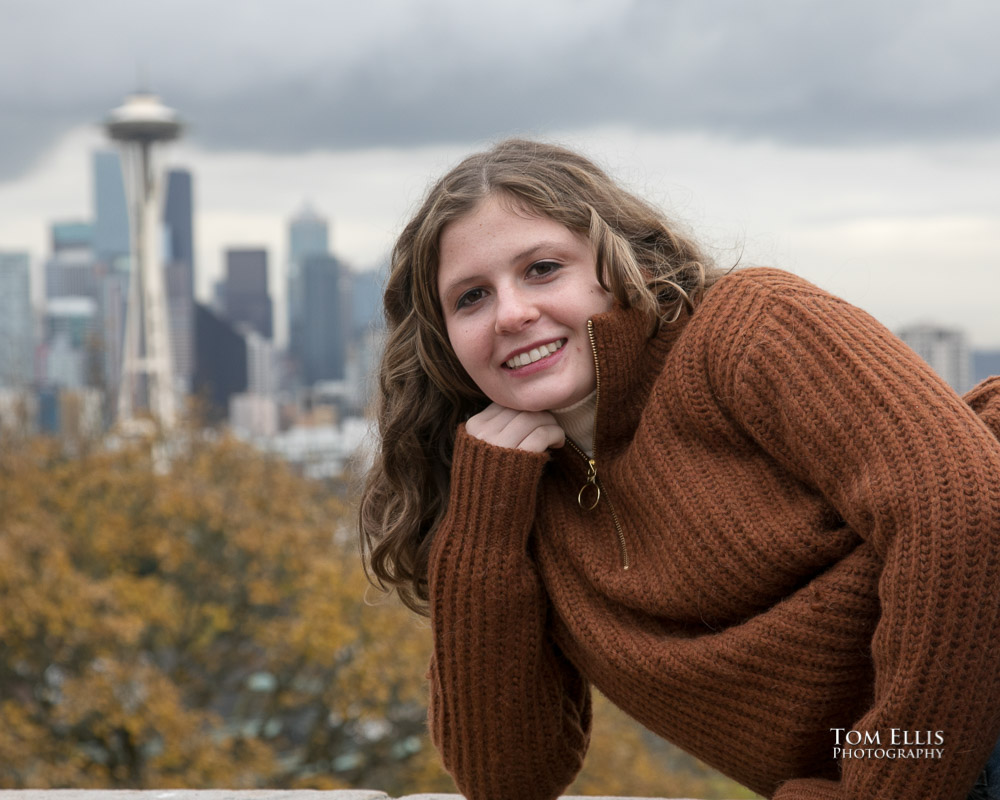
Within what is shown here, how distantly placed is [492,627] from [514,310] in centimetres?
61

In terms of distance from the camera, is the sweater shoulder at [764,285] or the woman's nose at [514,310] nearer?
the sweater shoulder at [764,285]

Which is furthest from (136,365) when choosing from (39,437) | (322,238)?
(39,437)

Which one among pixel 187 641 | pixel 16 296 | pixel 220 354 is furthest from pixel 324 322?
pixel 187 641

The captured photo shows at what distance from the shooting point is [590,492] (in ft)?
7.54

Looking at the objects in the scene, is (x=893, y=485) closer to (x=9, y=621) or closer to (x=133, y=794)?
(x=133, y=794)

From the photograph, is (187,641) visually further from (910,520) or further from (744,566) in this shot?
(910,520)

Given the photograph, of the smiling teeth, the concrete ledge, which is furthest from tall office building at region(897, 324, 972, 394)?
the concrete ledge

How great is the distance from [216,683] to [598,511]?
10328mm

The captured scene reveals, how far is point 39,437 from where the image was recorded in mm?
14859

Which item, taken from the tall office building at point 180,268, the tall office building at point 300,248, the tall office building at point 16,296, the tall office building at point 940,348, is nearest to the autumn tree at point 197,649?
the tall office building at point 940,348

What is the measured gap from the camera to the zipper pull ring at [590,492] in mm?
2262

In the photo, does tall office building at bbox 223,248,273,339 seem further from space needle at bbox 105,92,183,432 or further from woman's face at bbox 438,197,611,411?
woman's face at bbox 438,197,611,411

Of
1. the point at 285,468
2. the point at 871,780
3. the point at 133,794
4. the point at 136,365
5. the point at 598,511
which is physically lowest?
the point at 136,365

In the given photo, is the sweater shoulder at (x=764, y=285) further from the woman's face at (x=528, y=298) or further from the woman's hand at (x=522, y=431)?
the woman's hand at (x=522, y=431)
